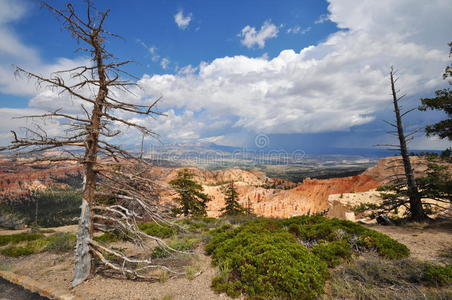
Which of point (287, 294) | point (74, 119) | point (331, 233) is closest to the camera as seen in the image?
point (287, 294)

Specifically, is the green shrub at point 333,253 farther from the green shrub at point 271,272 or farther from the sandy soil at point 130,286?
the sandy soil at point 130,286

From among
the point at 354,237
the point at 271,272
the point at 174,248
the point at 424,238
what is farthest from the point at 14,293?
the point at 424,238

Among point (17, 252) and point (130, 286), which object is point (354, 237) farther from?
point (17, 252)

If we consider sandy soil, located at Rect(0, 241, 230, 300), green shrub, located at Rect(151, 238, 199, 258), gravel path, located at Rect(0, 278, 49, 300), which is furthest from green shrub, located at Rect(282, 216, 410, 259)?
gravel path, located at Rect(0, 278, 49, 300)

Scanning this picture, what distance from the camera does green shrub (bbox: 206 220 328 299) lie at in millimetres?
4547

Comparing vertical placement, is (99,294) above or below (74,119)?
below

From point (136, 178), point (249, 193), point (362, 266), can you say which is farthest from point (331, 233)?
point (249, 193)

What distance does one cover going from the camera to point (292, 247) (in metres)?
5.87

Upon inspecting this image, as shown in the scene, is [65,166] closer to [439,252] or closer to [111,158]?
[111,158]

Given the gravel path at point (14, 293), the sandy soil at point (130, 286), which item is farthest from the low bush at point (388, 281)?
the gravel path at point (14, 293)

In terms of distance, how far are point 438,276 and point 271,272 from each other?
3610 mm

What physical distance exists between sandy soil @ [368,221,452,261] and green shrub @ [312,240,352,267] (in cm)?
223

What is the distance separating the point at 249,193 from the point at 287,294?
45735 millimetres

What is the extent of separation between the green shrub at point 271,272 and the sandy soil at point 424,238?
13.7ft
